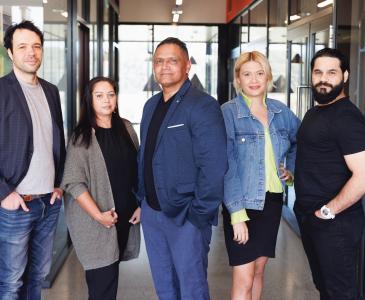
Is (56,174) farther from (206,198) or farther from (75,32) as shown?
(75,32)

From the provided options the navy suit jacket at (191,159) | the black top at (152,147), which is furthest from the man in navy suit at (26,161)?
the navy suit jacket at (191,159)

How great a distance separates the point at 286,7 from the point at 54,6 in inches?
131

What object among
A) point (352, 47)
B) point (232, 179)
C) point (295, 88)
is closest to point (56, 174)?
point (232, 179)

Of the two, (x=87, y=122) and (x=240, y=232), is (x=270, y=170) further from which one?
(x=87, y=122)

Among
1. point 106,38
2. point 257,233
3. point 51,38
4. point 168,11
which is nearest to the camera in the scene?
point 257,233

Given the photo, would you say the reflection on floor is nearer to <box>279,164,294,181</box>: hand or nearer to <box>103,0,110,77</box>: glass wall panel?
<box>279,164,294,181</box>: hand

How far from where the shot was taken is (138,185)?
287 cm

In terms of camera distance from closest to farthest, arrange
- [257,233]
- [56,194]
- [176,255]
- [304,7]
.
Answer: [176,255] < [257,233] < [56,194] < [304,7]

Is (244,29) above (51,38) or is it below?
above

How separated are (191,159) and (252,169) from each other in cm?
35

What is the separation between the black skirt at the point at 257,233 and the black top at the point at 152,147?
0.38 m

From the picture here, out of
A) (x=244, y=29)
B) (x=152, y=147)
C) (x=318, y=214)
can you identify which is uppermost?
(x=244, y=29)

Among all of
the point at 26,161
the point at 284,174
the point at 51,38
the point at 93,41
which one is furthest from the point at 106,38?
the point at 284,174

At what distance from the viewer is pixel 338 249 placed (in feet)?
8.28
